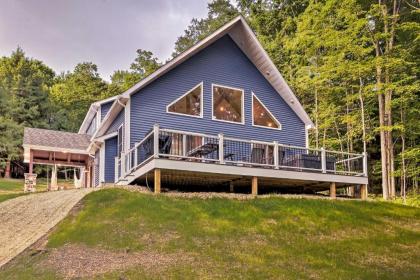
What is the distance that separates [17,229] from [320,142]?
1882 centimetres

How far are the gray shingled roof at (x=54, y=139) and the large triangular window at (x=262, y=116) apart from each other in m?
9.36

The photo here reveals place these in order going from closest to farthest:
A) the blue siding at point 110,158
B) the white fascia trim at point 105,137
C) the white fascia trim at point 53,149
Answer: the white fascia trim at point 105,137 < the blue siding at point 110,158 < the white fascia trim at point 53,149

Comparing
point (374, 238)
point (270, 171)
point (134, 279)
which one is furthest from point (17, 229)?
point (374, 238)

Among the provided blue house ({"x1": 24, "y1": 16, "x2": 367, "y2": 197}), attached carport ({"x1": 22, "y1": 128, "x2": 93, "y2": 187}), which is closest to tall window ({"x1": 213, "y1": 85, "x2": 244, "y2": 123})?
blue house ({"x1": 24, "y1": 16, "x2": 367, "y2": 197})

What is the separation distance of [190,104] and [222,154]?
3767 mm

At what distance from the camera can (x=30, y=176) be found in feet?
66.1

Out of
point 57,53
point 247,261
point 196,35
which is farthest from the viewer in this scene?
point 57,53

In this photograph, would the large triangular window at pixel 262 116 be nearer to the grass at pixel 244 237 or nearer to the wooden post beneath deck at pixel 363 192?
the wooden post beneath deck at pixel 363 192

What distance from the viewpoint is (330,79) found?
2414cm

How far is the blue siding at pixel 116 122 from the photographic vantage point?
16886mm

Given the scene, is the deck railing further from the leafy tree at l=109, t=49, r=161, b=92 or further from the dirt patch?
the leafy tree at l=109, t=49, r=161, b=92

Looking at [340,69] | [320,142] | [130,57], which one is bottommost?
[320,142]

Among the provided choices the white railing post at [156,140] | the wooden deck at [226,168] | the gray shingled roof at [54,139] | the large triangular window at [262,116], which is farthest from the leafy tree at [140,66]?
the white railing post at [156,140]

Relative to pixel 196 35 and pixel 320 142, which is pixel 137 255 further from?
pixel 196 35
